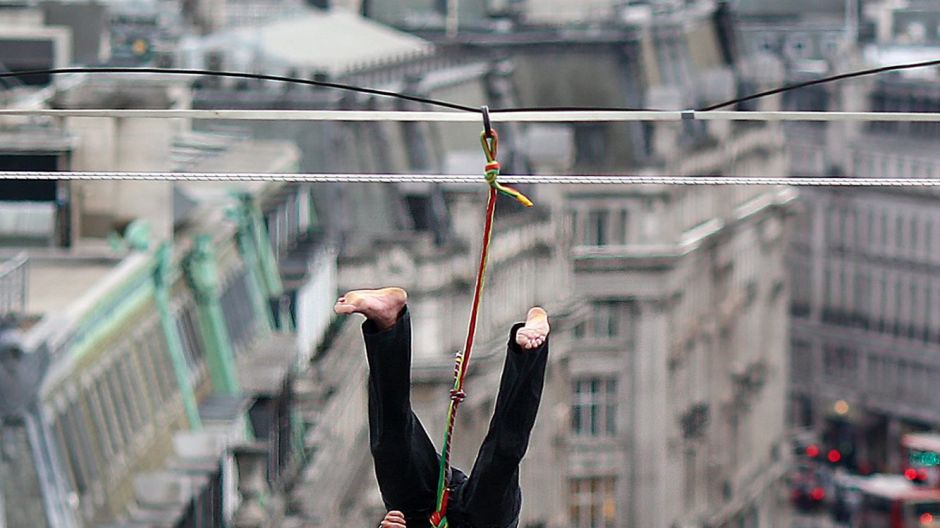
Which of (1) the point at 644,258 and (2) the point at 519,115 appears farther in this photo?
(1) the point at 644,258

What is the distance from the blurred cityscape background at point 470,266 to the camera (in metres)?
35.0

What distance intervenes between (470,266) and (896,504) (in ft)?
101

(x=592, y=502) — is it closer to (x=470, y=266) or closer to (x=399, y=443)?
(x=470, y=266)

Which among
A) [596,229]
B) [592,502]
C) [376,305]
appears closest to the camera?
[376,305]

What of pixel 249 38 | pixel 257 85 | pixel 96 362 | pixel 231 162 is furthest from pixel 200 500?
pixel 249 38

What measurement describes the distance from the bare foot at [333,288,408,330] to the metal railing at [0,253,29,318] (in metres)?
17.2

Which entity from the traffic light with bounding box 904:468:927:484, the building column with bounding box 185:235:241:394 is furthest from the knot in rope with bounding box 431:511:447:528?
the traffic light with bounding box 904:468:927:484

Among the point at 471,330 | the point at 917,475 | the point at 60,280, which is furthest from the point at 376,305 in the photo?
the point at 917,475

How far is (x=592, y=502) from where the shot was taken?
3093 inches

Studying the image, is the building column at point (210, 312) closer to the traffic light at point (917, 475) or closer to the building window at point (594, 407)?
the building window at point (594, 407)

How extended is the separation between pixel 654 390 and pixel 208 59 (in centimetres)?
1676

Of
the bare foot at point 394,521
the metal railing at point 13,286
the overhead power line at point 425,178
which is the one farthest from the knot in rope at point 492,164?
the metal railing at point 13,286

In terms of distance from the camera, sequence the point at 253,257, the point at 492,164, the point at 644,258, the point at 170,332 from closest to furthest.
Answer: the point at 492,164 < the point at 170,332 < the point at 253,257 < the point at 644,258

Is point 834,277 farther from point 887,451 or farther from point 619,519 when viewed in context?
point 619,519
